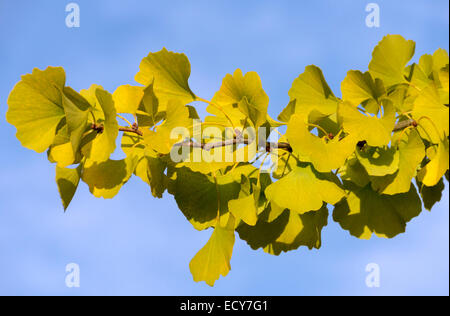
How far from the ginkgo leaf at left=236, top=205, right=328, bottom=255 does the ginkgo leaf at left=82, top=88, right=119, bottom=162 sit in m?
0.34

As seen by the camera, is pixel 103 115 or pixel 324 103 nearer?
pixel 103 115

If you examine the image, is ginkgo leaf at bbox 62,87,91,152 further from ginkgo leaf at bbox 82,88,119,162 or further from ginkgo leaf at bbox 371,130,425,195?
ginkgo leaf at bbox 371,130,425,195

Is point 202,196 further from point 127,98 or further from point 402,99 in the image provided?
point 402,99

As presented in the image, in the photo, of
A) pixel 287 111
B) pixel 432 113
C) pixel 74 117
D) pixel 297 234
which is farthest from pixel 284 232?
pixel 74 117

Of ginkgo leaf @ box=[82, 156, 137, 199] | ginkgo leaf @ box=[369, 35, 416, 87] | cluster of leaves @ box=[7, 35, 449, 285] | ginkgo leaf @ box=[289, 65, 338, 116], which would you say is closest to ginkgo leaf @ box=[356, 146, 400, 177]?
cluster of leaves @ box=[7, 35, 449, 285]

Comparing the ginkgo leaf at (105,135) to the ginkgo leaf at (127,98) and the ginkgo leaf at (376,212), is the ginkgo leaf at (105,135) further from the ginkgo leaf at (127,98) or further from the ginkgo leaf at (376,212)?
the ginkgo leaf at (376,212)

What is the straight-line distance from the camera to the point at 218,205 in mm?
926

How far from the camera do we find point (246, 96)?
884 mm

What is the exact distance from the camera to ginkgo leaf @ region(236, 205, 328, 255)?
98cm

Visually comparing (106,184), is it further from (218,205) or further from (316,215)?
(316,215)

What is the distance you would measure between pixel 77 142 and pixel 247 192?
12.6 inches

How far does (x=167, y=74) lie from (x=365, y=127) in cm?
40

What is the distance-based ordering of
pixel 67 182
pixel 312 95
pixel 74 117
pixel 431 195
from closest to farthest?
pixel 74 117 < pixel 67 182 < pixel 312 95 < pixel 431 195

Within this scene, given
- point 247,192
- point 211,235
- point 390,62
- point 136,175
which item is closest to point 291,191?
point 247,192
